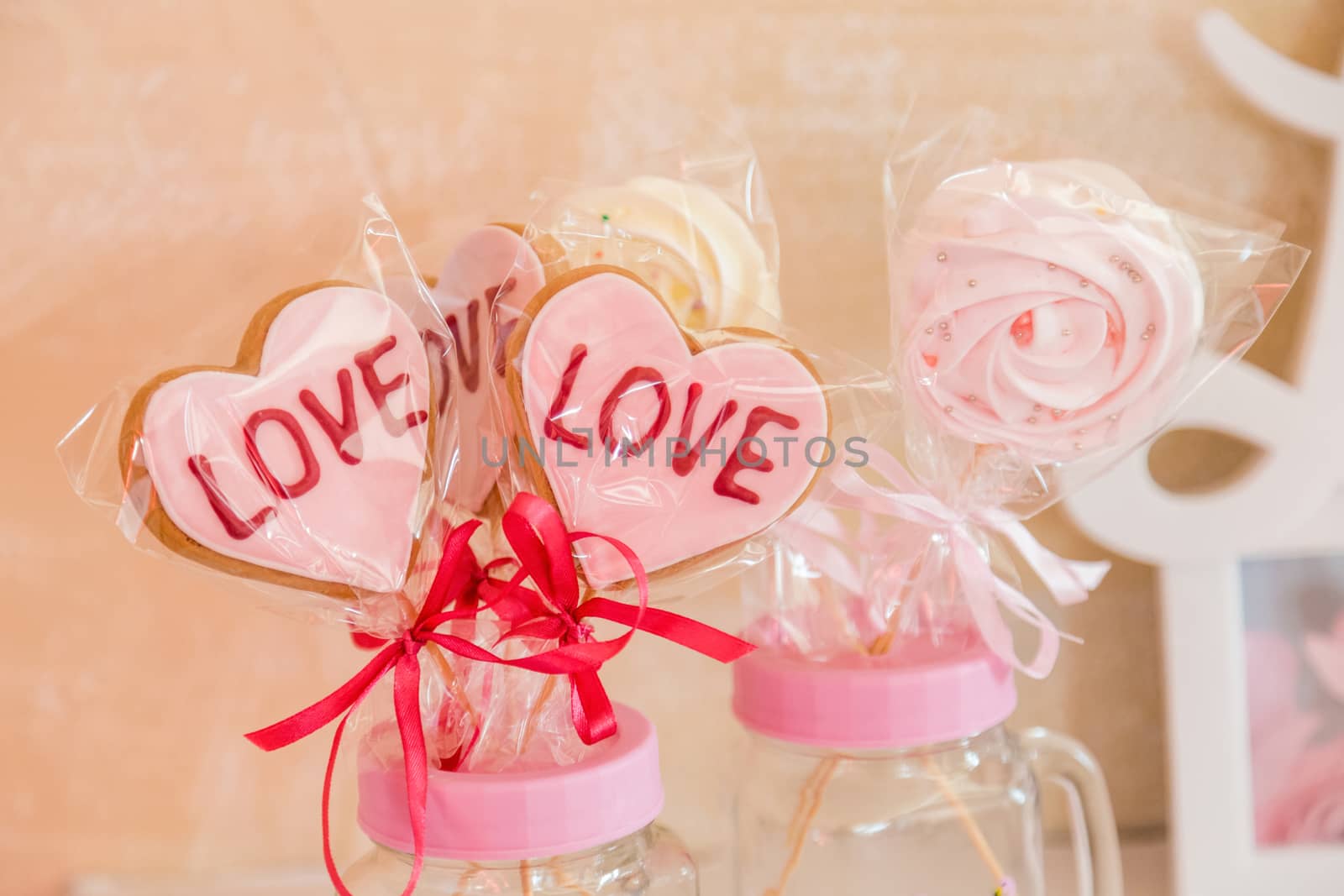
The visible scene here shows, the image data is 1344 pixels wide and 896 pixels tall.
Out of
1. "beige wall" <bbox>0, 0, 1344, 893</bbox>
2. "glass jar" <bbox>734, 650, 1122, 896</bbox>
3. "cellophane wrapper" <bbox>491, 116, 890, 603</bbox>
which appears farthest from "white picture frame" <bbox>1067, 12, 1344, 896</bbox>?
"cellophane wrapper" <bbox>491, 116, 890, 603</bbox>

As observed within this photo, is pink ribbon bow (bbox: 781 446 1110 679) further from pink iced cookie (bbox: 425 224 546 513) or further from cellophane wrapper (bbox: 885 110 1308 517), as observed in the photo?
pink iced cookie (bbox: 425 224 546 513)

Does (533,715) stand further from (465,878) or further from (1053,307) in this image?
(1053,307)

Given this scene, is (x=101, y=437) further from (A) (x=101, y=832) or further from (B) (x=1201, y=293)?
(B) (x=1201, y=293)

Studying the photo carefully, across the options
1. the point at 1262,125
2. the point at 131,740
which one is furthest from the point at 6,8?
the point at 1262,125

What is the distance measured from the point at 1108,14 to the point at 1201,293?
Answer: 0.40 metres

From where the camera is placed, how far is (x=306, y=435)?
0.60 m

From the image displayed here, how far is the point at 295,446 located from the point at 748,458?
0.25 metres

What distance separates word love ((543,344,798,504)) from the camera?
0.62 metres

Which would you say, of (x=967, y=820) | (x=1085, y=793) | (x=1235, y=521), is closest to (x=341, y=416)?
(x=967, y=820)

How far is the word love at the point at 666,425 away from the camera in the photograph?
0.62 m

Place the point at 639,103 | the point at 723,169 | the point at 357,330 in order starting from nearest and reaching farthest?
the point at 357,330 < the point at 723,169 < the point at 639,103

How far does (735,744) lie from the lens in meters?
1.01

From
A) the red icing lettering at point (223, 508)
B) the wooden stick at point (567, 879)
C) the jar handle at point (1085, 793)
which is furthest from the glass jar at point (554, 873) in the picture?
the jar handle at point (1085, 793)

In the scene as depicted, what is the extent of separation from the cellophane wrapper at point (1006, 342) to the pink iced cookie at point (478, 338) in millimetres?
200
